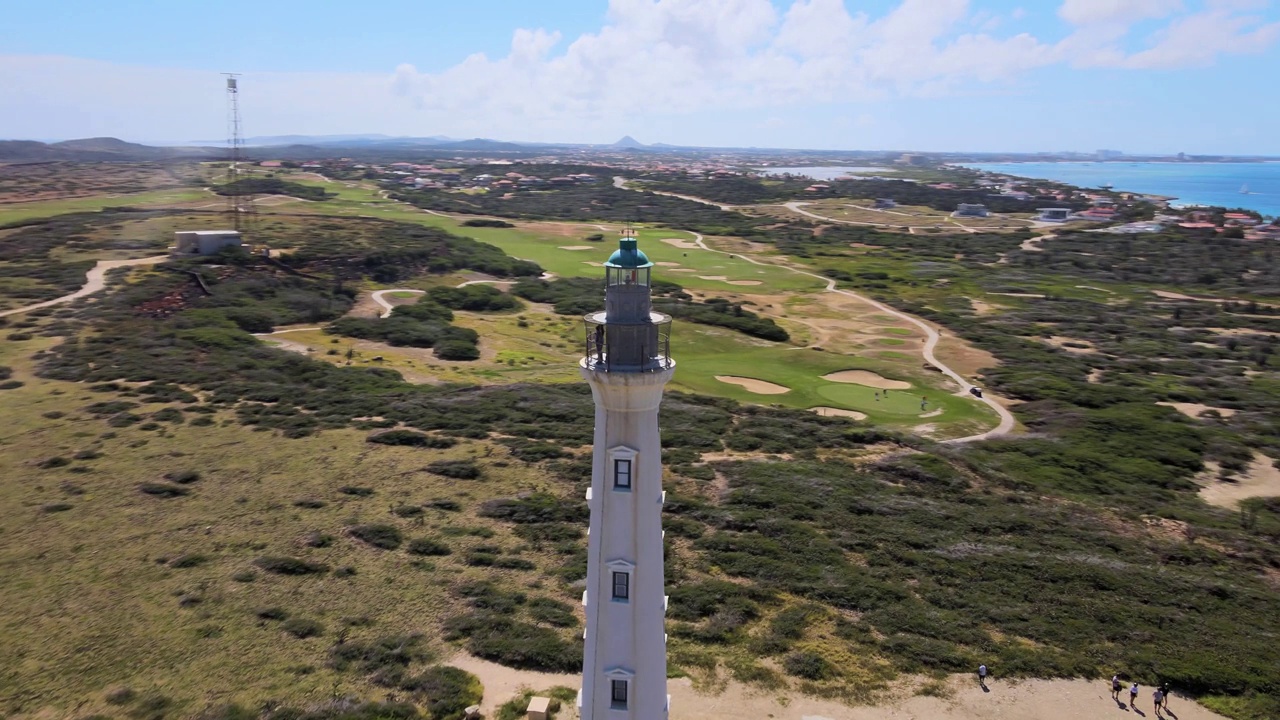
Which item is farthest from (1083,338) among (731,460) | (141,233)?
(141,233)

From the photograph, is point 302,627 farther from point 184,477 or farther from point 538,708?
point 184,477

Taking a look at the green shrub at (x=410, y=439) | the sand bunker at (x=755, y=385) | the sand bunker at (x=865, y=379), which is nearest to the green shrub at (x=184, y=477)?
the green shrub at (x=410, y=439)

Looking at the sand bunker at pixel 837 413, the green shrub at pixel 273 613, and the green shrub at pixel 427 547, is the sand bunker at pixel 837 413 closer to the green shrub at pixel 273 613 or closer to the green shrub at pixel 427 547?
the green shrub at pixel 427 547

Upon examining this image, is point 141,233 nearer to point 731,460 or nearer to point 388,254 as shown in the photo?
point 388,254

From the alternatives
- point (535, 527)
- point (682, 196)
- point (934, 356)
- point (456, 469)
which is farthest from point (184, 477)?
point (682, 196)

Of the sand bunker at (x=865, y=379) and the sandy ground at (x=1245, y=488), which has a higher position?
the sand bunker at (x=865, y=379)

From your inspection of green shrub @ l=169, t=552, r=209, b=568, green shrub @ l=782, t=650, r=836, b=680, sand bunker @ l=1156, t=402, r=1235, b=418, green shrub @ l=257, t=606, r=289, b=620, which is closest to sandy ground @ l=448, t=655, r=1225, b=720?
green shrub @ l=782, t=650, r=836, b=680
